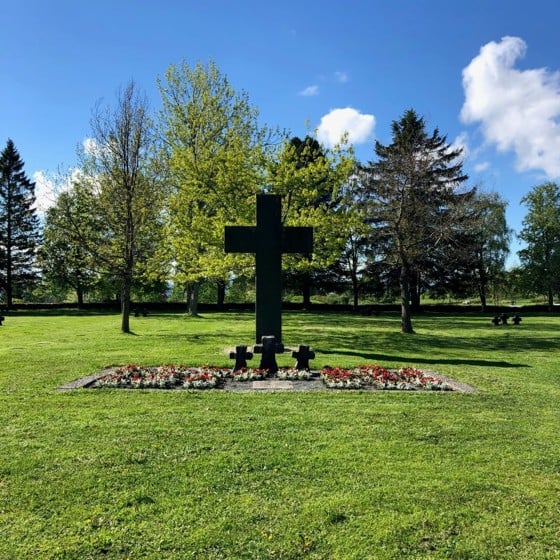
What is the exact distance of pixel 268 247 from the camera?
10.8 metres

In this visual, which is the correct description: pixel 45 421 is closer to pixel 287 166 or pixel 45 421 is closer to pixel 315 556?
pixel 315 556

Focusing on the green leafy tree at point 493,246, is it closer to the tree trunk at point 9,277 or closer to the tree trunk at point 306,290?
the tree trunk at point 306,290

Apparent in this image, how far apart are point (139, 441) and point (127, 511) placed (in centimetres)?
145

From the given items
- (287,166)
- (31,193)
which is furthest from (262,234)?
(31,193)

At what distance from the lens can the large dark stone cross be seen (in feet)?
35.0

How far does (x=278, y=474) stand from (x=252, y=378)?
13.8 feet

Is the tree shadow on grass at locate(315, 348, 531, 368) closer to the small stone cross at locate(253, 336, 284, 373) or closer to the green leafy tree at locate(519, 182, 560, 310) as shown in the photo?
the small stone cross at locate(253, 336, 284, 373)

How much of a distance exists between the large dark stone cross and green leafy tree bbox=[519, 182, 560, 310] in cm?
3291

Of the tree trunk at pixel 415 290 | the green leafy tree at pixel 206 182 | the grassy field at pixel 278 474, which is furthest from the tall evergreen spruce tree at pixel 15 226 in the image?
the grassy field at pixel 278 474

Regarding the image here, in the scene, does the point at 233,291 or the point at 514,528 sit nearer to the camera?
the point at 514,528

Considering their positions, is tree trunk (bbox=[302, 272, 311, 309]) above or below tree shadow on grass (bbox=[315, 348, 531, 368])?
above

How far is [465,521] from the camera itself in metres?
3.15

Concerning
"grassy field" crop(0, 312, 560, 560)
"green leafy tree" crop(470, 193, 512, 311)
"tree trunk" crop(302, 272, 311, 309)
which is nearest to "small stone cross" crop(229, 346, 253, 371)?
"grassy field" crop(0, 312, 560, 560)

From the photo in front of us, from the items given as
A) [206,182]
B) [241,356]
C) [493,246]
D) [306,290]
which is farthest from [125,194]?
[493,246]
